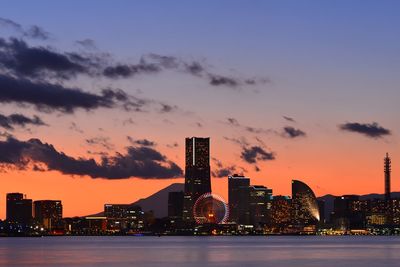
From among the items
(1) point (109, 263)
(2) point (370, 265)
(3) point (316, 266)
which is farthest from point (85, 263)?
(2) point (370, 265)

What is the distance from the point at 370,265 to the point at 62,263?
160 feet

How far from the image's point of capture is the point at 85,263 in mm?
132000

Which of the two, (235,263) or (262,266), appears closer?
(262,266)

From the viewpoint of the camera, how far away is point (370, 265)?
129250 mm

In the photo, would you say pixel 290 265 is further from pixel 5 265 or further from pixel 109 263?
pixel 5 265

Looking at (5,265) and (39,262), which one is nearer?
(5,265)

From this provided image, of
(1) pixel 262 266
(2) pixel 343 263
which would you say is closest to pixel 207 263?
(1) pixel 262 266

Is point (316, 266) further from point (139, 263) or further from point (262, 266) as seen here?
point (139, 263)

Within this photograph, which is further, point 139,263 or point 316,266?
point 139,263

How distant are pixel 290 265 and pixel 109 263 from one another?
28.8 metres

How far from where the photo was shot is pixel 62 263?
134 meters

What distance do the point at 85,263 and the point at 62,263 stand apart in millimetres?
4447

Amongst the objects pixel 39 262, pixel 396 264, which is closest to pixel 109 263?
pixel 39 262

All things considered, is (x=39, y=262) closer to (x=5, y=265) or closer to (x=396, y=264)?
(x=5, y=265)
